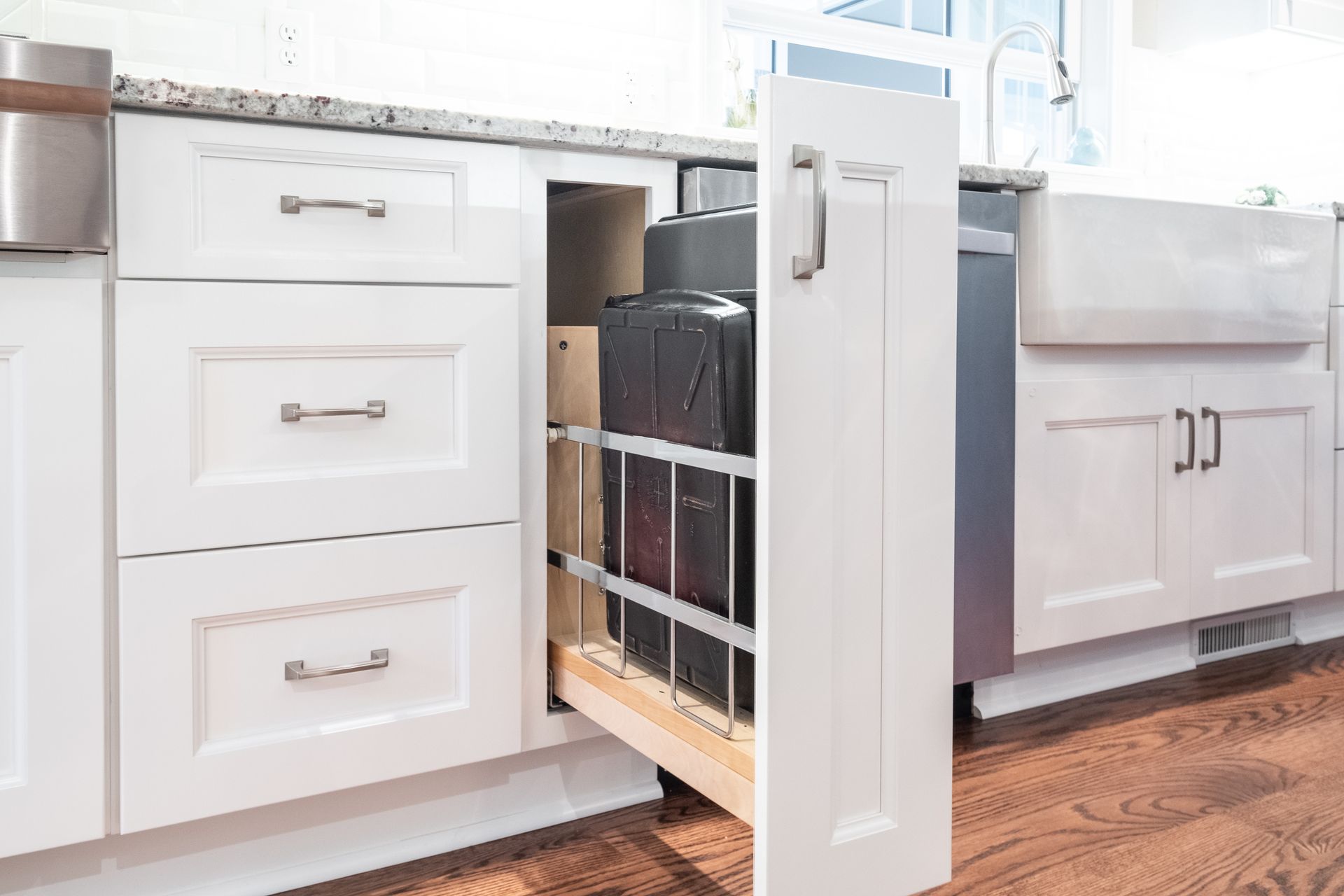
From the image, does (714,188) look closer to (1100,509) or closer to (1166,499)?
(1100,509)

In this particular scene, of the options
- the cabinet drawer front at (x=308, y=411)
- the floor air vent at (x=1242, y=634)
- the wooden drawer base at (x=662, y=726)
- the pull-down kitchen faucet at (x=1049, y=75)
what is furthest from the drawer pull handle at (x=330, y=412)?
the floor air vent at (x=1242, y=634)

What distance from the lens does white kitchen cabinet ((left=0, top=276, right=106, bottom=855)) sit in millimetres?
995

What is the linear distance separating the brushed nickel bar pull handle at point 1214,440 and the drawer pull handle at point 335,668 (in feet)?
4.78

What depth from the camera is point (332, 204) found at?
1111 mm

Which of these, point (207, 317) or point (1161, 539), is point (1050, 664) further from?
point (207, 317)

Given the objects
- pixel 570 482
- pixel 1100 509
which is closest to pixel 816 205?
pixel 570 482

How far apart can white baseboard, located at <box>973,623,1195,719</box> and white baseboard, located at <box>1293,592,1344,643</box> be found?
36 cm

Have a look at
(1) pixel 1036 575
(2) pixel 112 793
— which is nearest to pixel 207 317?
(2) pixel 112 793

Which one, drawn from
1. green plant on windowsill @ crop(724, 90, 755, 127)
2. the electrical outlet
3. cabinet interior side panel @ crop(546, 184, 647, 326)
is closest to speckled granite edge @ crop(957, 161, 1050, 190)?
cabinet interior side panel @ crop(546, 184, 647, 326)

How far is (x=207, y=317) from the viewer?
1.07 m

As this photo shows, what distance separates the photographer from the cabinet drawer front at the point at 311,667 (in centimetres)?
107

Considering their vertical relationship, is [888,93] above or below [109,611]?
above

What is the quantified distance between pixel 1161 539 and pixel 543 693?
115cm

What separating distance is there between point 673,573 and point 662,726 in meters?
0.15
